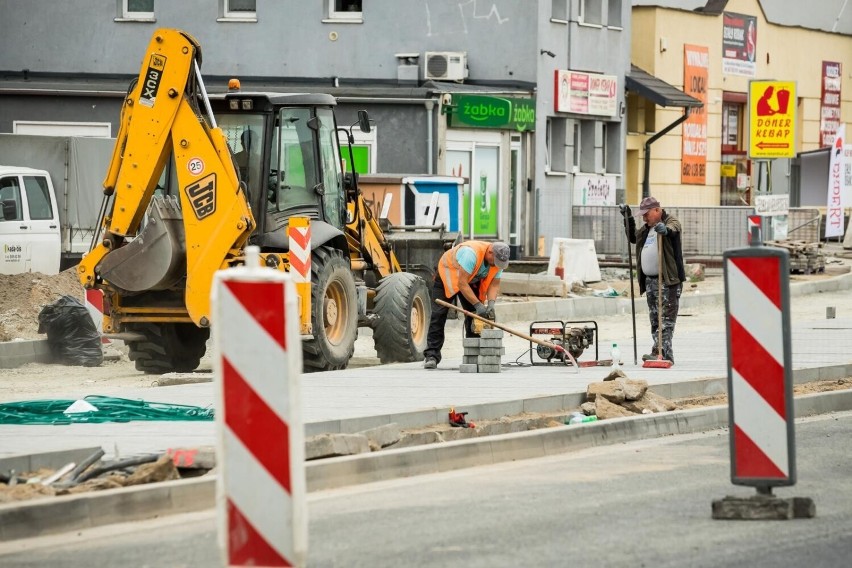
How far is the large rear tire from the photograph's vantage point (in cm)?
1983

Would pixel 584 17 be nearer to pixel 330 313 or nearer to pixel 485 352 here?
pixel 330 313

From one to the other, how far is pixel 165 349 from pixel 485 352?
3.84 meters

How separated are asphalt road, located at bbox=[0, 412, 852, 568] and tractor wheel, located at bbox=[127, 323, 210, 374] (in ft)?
28.0

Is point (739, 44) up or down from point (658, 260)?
up

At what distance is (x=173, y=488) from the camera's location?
366 inches

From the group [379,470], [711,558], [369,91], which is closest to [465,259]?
[379,470]

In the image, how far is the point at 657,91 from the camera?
43.3 meters

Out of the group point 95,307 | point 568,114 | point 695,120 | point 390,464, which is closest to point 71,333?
point 95,307

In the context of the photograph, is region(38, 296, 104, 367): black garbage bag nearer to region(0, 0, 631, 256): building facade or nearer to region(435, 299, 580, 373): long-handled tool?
region(435, 299, 580, 373): long-handled tool

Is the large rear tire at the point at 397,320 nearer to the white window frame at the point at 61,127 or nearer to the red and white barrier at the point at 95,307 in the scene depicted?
the red and white barrier at the point at 95,307

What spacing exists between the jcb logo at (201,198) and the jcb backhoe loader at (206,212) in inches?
0.6

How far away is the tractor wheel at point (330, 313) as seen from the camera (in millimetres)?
18156

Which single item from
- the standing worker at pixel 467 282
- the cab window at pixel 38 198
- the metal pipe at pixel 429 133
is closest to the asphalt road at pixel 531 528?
the standing worker at pixel 467 282

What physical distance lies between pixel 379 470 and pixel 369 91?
86.1ft
